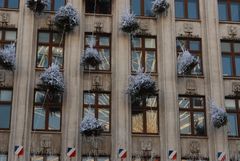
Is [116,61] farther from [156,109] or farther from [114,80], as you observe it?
[156,109]

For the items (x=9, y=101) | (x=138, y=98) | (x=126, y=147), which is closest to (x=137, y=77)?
(x=138, y=98)

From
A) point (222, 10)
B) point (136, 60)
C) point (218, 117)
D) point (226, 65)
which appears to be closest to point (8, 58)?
point (136, 60)

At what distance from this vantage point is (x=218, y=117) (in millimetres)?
25312

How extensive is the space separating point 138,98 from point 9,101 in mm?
5931

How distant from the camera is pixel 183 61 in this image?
26219mm

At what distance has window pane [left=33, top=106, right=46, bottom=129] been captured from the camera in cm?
2505

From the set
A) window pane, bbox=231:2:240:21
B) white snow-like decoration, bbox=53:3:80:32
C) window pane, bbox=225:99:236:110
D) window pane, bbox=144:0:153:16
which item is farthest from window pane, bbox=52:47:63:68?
window pane, bbox=231:2:240:21

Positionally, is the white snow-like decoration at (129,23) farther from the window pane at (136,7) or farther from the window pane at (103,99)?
the window pane at (103,99)

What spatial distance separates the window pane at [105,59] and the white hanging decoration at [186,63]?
3.42 meters

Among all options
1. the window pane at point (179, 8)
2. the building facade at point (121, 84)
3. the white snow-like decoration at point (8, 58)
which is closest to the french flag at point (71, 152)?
the building facade at point (121, 84)

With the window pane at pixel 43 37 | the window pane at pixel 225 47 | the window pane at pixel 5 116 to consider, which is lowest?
the window pane at pixel 5 116

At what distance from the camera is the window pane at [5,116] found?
2477 cm

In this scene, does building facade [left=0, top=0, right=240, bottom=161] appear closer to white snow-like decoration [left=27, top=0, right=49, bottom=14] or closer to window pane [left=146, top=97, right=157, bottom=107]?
window pane [left=146, top=97, right=157, bottom=107]

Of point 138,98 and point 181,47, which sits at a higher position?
point 181,47
